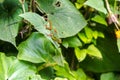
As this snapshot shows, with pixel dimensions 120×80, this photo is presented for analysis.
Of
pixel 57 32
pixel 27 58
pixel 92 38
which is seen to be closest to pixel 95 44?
pixel 92 38

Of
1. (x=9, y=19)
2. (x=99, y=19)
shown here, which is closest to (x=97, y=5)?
(x=99, y=19)

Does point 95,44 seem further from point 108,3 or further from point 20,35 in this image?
point 20,35

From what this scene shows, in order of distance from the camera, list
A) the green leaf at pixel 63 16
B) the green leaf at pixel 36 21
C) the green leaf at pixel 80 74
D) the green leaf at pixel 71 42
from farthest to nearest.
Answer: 1. the green leaf at pixel 80 74
2. the green leaf at pixel 71 42
3. the green leaf at pixel 63 16
4. the green leaf at pixel 36 21

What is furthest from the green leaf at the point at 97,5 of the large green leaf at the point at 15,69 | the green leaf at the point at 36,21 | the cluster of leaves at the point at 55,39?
the large green leaf at the point at 15,69

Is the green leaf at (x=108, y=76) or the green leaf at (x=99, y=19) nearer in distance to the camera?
the green leaf at (x=99, y=19)

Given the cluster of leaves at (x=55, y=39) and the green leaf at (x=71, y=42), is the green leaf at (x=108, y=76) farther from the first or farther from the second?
the green leaf at (x=71, y=42)

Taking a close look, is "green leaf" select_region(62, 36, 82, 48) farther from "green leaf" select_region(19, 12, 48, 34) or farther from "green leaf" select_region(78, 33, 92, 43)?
"green leaf" select_region(19, 12, 48, 34)
